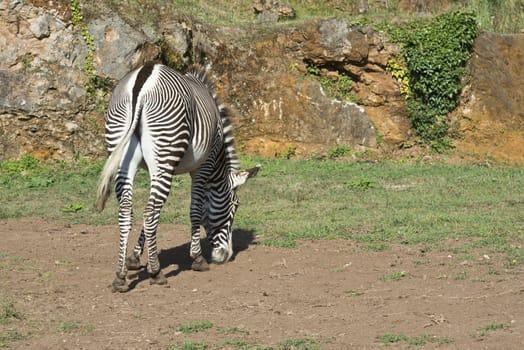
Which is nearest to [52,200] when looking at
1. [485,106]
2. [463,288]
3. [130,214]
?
[130,214]

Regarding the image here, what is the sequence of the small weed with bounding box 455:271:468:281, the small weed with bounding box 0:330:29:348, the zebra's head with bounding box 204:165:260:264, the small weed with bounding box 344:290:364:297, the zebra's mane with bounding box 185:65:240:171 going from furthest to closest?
the zebra's mane with bounding box 185:65:240:171, the zebra's head with bounding box 204:165:260:264, the small weed with bounding box 455:271:468:281, the small weed with bounding box 344:290:364:297, the small weed with bounding box 0:330:29:348

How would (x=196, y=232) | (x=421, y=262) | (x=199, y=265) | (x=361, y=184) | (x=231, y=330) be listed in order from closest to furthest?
(x=231, y=330) → (x=421, y=262) → (x=199, y=265) → (x=196, y=232) → (x=361, y=184)

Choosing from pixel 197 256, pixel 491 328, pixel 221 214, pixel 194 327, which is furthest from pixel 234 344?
pixel 221 214

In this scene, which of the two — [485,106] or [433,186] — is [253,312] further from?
[485,106]

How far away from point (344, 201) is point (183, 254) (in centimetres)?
362

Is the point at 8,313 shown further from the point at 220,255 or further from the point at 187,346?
the point at 220,255

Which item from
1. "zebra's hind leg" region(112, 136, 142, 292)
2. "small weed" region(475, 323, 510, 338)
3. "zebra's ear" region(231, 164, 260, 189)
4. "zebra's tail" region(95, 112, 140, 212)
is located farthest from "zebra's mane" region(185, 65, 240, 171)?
"small weed" region(475, 323, 510, 338)

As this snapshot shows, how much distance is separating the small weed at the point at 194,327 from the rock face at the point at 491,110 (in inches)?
482

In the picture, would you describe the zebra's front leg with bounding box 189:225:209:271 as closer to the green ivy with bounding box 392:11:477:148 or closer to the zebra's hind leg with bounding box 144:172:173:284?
the zebra's hind leg with bounding box 144:172:173:284

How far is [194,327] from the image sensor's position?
25.9ft

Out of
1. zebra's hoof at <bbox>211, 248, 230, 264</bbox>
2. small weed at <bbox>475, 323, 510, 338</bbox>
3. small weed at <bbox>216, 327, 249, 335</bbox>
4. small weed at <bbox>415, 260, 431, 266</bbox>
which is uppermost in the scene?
small weed at <bbox>475, 323, 510, 338</bbox>

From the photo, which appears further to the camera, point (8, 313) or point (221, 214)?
point (221, 214)

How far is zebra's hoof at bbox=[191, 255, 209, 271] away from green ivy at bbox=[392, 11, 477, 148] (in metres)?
9.49

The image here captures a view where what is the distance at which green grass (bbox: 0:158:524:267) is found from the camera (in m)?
11.7
